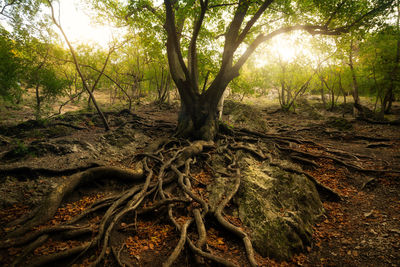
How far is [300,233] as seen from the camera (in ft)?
11.9

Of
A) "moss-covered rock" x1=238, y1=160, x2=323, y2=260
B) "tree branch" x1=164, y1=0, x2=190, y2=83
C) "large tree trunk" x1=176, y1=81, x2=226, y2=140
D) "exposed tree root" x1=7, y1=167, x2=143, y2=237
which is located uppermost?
"tree branch" x1=164, y1=0, x2=190, y2=83

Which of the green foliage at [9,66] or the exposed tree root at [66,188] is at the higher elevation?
the green foliage at [9,66]

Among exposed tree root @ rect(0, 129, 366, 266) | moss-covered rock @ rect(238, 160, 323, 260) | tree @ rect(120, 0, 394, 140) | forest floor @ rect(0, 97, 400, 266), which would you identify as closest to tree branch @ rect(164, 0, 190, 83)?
tree @ rect(120, 0, 394, 140)

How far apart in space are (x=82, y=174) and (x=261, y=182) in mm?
4986

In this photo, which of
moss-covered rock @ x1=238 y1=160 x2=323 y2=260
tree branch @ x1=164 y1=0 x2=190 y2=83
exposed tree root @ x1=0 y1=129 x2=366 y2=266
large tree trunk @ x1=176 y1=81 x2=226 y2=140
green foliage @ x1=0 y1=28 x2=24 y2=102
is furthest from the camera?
green foliage @ x1=0 y1=28 x2=24 y2=102

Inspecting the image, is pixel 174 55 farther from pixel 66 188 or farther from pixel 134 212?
pixel 134 212

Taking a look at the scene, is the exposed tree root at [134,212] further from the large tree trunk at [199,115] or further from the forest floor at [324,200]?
the large tree trunk at [199,115]

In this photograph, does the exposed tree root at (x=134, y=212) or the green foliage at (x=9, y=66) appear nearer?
the exposed tree root at (x=134, y=212)

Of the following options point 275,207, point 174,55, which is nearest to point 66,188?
point 275,207

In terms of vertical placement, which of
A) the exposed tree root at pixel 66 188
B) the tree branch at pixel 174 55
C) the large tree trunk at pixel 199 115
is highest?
the tree branch at pixel 174 55

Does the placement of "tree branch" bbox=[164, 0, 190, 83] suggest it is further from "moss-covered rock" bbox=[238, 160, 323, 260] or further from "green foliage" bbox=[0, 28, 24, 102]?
"green foliage" bbox=[0, 28, 24, 102]

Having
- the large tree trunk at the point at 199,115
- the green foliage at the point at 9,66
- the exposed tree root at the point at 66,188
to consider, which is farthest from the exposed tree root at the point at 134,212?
the green foliage at the point at 9,66

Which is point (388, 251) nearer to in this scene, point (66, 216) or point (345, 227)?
point (345, 227)

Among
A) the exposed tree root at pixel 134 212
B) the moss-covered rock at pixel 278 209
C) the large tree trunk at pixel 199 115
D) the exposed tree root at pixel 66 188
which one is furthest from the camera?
the large tree trunk at pixel 199 115
